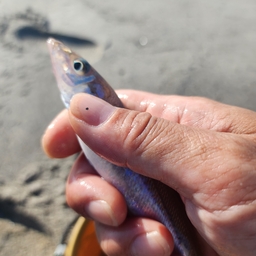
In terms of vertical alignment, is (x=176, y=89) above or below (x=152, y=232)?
below

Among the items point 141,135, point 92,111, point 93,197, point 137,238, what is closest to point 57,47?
point 92,111

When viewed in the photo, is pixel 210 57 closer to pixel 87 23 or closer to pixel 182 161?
pixel 87 23

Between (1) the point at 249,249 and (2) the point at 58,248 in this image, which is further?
(2) the point at 58,248

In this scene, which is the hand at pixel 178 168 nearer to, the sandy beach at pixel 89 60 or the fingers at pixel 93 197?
the fingers at pixel 93 197

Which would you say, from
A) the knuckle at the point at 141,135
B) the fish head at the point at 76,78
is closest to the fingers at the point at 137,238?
the knuckle at the point at 141,135

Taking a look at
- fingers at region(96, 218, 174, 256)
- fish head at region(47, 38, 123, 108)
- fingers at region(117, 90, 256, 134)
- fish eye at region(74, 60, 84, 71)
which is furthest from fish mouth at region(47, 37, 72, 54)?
fingers at region(96, 218, 174, 256)

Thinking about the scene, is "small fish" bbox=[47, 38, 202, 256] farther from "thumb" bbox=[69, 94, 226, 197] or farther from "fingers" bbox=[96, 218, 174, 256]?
"thumb" bbox=[69, 94, 226, 197]

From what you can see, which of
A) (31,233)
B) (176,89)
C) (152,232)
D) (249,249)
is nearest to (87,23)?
(176,89)
